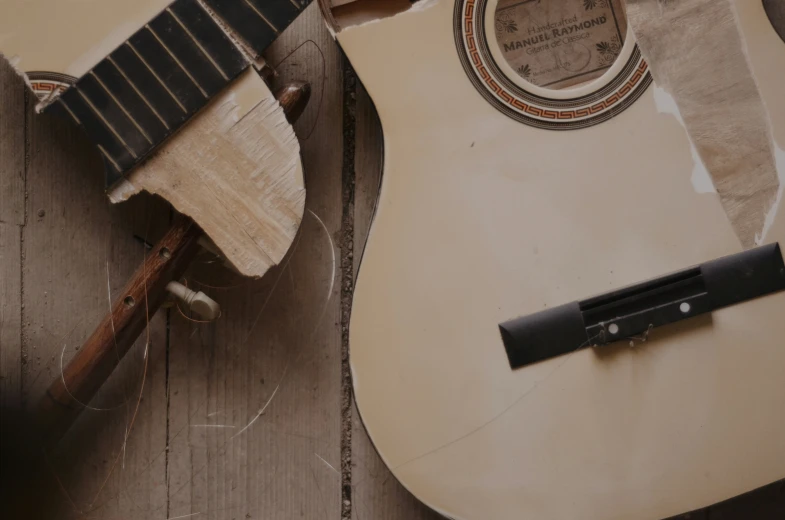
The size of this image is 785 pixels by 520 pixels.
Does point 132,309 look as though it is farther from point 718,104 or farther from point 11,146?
point 718,104

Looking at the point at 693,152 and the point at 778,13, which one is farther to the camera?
the point at 778,13

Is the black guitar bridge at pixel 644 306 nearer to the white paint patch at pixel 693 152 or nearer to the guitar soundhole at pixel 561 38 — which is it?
the white paint patch at pixel 693 152

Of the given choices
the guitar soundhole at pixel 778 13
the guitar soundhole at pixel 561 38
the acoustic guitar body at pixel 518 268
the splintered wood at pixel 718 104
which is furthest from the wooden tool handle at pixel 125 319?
the guitar soundhole at pixel 778 13

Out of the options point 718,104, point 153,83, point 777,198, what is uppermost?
point 153,83

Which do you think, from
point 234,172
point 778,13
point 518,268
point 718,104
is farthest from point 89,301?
point 778,13

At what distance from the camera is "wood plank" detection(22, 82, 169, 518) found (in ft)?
3.21

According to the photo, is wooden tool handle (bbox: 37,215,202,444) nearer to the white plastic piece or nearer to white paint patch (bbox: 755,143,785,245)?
the white plastic piece

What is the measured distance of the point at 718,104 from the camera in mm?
810

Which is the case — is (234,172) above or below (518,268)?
above

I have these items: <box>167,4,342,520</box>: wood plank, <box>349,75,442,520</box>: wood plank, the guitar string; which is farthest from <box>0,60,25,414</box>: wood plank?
the guitar string

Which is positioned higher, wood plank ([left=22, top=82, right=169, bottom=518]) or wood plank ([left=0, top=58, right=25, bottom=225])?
wood plank ([left=0, top=58, right=25, bottom=225])

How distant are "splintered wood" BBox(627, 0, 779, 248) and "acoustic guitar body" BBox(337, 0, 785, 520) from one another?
2 centimetres

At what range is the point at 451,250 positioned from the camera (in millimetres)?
817

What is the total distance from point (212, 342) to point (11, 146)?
43 centimetres
